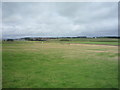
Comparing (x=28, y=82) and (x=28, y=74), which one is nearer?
(x=28, y=82)

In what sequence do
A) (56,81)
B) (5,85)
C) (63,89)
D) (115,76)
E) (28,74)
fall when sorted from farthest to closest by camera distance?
1. (28,74)
2. (115,76)
3. (56,81)
4. (5,85)
5. (63,89)

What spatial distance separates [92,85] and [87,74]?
848 millimetres

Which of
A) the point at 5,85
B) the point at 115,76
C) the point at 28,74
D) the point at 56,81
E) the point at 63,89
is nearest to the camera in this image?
the point at 63,89

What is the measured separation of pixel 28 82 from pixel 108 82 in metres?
2.90

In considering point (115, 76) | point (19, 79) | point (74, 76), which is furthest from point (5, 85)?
point (115, 76)

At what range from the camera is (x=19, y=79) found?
12.6ft

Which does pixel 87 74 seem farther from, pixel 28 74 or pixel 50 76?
pixel 28 74

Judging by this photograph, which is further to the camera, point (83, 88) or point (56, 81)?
point (56, 81)

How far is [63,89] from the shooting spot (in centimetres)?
321

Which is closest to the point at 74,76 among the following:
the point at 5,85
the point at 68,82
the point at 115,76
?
the point at 68,82

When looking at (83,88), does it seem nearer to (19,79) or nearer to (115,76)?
(115,76)

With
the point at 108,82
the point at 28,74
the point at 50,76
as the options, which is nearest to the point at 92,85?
the point at 108,82

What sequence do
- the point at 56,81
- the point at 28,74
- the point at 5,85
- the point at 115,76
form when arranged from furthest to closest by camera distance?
the point at 28,74 → the point at 115,76 → the point at 56,81 → the point at 5,85

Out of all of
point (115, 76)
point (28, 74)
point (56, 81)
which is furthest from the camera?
point (28, 74)
